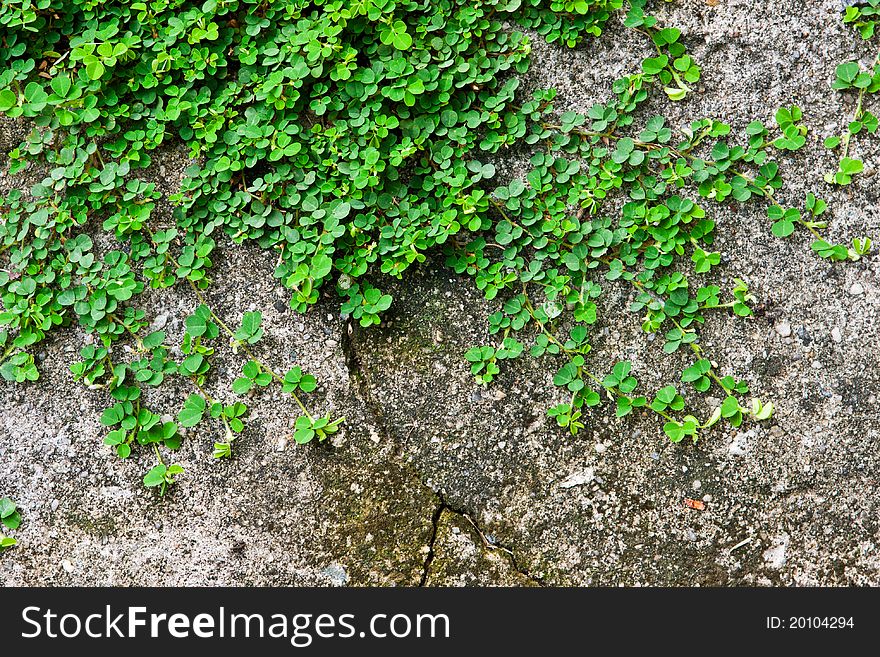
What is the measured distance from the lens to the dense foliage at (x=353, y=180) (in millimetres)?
1605

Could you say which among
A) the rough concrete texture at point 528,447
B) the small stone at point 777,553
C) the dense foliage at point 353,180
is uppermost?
the dense foliage at point 353,180

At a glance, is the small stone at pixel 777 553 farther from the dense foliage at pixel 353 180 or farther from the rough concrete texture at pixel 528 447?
the dense foliage at pixel 353 180

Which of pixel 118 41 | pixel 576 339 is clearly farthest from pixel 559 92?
pixel 118 41

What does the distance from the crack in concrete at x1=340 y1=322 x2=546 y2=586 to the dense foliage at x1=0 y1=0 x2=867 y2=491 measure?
0.35 feet

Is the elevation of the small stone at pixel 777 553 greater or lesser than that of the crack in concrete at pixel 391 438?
lesser

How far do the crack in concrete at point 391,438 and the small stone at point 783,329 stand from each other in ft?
2.88

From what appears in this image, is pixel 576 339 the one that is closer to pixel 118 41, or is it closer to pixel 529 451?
pixel 529 451

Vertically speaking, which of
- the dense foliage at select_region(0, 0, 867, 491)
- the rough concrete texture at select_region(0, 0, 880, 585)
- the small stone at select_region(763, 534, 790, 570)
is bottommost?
the small stone at select_region(763, 534, 790, 570)

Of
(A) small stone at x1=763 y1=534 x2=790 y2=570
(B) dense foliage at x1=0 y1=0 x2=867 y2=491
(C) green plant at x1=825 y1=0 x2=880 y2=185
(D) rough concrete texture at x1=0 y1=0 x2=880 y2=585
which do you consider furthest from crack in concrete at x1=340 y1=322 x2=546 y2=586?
(C) green plant at x1=825 y1=0 x2=880 y2=185

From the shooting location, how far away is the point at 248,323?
1.67m

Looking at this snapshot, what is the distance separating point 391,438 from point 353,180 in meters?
0.66

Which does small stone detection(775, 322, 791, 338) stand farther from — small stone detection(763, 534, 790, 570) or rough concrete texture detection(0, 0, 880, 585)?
small stone detection(763, 534, 790, 570)

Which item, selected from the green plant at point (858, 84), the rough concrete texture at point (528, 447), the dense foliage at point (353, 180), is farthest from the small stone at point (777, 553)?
the green plant at point (858, 84)

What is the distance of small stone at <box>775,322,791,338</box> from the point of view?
1.66 m
